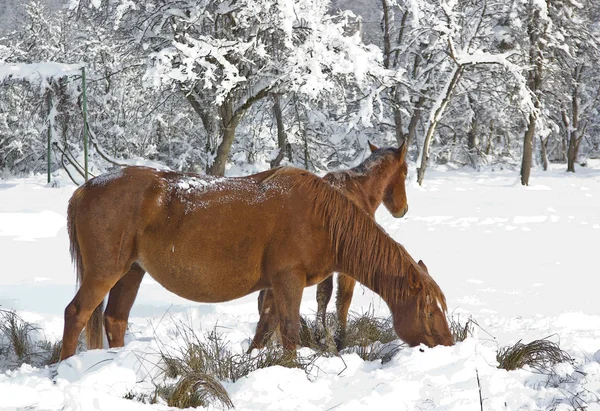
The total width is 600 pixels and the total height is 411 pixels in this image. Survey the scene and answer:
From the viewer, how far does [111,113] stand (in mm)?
33469

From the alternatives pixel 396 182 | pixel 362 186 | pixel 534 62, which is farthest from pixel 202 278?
pixel 534 62

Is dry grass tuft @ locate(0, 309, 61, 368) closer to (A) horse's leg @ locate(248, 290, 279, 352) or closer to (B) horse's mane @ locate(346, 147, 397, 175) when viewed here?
(A) horse's leg @ locate(248, 290, 279, 352)

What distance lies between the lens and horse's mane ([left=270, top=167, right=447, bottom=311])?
4.14m

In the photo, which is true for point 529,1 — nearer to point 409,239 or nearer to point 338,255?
point 409,239

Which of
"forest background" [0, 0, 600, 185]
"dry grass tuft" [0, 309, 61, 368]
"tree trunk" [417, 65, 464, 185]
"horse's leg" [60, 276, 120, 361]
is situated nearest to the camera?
"horse's leg" [60, 276, 120, 361]

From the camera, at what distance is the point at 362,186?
19.2ft

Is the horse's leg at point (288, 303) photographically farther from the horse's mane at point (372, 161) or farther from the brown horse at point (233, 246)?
the horse's mane at point (372, 161)

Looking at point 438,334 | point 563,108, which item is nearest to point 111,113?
point 563,108

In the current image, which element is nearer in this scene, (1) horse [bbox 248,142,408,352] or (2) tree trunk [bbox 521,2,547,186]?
(1) horse [bbox 248,142,408,352]

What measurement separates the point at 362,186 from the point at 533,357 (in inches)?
90.3

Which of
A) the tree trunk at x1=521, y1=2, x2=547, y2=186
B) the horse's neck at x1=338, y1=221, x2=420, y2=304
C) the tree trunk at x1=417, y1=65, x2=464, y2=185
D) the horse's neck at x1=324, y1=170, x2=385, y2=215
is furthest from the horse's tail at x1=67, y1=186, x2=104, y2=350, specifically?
the tree trunk at x1=521, y1=2, x2=547, y2=186

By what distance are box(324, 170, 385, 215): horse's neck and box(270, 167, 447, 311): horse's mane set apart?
1.50 metres

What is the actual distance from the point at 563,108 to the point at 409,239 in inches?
778

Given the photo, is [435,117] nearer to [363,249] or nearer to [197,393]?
[363,249]
